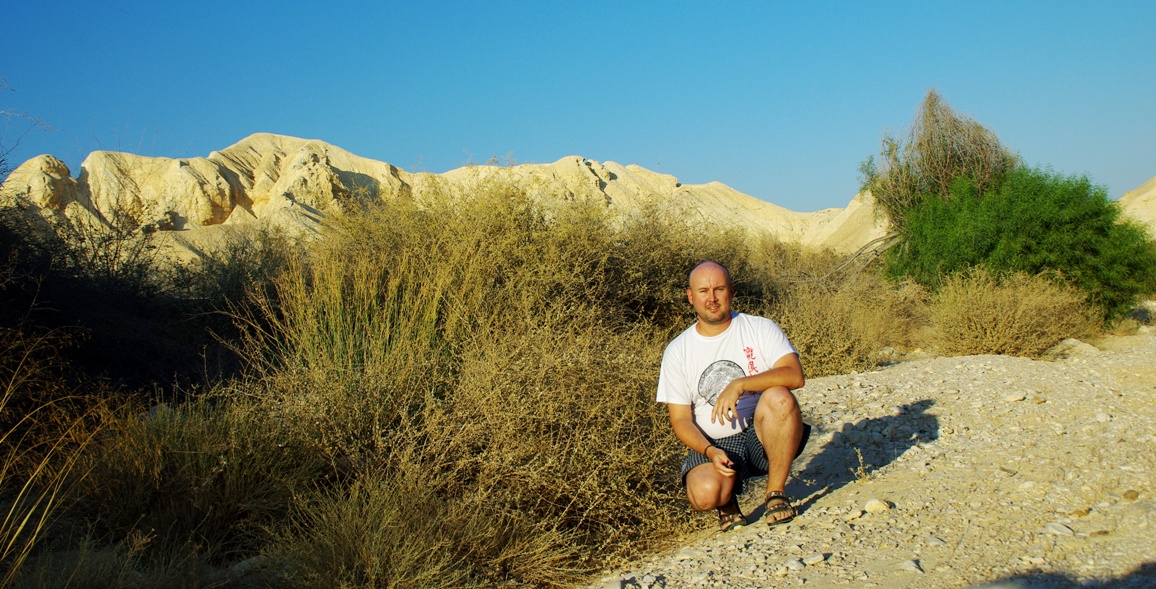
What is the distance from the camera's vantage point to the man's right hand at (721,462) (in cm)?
387

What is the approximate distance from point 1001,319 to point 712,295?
757cm

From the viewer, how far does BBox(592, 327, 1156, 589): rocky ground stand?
3447mm

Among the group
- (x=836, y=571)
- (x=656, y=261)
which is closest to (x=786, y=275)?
(x=656, y=261)

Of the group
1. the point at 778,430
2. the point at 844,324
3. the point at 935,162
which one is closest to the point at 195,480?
the point at 778,430

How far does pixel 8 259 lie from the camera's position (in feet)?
23.2

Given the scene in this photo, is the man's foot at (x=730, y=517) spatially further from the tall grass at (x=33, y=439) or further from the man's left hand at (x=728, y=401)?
the tall grass at (x=33, y=439)

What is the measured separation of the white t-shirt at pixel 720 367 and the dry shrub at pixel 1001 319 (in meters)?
7.31

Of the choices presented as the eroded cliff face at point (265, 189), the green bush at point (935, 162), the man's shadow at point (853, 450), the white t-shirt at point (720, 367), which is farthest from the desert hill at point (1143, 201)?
the white t-shirt at point (720, 367)

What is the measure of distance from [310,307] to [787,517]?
3.49 meters

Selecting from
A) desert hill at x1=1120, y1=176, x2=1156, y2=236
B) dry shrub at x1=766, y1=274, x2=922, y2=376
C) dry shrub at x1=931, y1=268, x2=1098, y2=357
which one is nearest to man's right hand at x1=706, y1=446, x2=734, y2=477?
dry shrub at x1=766, y1=274, x2=922, y2=376

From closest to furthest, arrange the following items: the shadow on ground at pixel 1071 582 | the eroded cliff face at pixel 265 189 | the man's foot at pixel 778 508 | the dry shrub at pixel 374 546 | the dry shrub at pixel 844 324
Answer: the shadow on ground at pixel 1071 582 → the dry shrub at pixel 374 546 → the man's foot at pixel 778 508 → the dry shrub at pixel 844 324 → the eroded cliff face at pixel 265 189

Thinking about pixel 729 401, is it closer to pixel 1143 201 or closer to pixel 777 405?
pixel 777 405

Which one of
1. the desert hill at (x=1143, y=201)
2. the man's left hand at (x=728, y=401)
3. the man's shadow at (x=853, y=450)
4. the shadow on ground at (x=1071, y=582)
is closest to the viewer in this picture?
the shadow on ground at (x=1071, y=582)

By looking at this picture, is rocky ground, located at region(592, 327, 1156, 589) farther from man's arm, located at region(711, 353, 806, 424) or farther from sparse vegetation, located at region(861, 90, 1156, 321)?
sparse vegetation, located at region(861, 90, 1156, 321)
